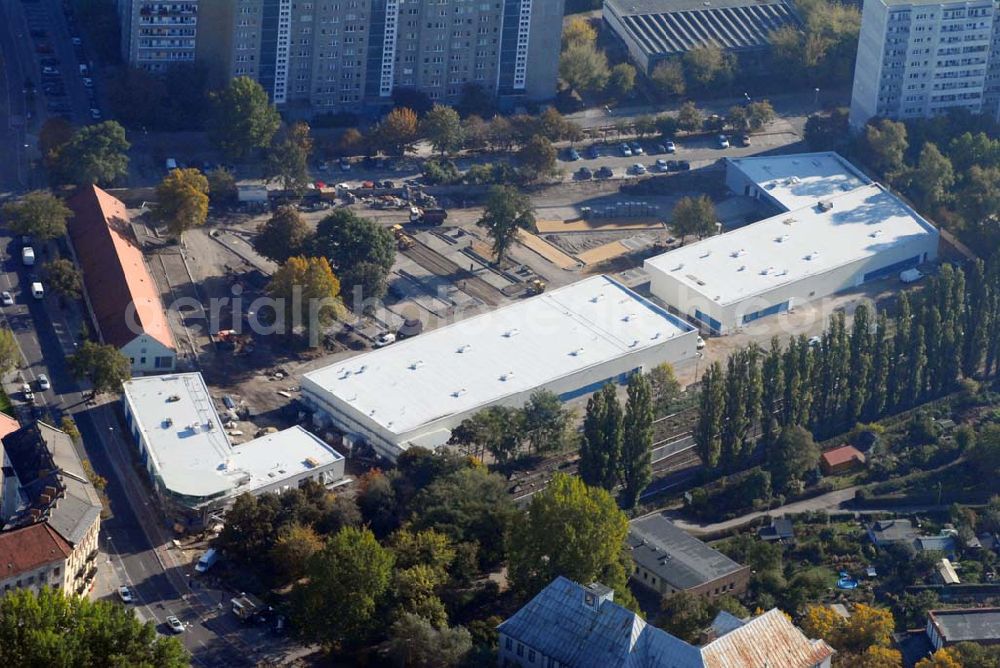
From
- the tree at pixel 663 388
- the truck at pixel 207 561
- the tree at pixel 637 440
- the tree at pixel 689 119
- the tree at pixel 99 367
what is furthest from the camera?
the tree at pixel 689 119

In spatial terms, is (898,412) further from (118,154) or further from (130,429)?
(118,154)

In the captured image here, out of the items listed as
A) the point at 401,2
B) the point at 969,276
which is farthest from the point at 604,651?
the point at 401,2

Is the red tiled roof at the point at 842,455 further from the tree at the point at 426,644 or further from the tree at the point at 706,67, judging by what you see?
the tree at the point at 706,67

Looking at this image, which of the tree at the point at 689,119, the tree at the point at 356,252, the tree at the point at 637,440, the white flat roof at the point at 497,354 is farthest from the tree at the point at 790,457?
the tree at the point at 689,119

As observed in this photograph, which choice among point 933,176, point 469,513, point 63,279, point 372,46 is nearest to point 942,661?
point 469,513

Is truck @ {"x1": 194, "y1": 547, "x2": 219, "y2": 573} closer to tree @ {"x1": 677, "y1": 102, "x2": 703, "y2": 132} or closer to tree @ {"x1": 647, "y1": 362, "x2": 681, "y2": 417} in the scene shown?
tree @ {"x1": 647, "y1": 362, "x2": 681, "y2": 417}

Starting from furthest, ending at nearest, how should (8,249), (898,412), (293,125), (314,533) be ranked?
1. (293,125)
2. (8,249)
3. (898,412)
4. (314,533)
